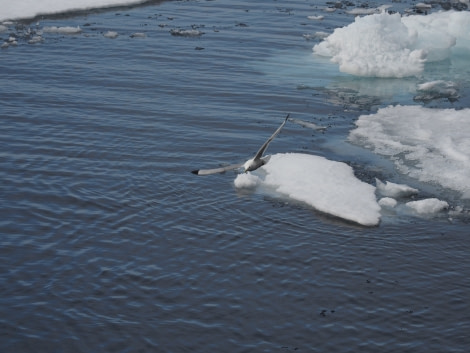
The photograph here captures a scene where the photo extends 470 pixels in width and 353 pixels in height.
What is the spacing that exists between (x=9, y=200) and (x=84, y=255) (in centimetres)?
426

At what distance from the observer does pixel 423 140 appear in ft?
84.0

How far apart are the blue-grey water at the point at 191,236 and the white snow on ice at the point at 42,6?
8791 millimetres

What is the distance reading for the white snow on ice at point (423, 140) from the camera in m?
23.0

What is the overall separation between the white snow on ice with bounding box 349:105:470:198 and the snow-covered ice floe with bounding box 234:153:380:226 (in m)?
2.28

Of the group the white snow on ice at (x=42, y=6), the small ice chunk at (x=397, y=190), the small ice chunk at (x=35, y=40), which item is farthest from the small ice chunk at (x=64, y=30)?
the small ice chunk at (x=397, y=190)

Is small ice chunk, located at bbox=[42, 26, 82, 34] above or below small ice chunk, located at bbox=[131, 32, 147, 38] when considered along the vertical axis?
above

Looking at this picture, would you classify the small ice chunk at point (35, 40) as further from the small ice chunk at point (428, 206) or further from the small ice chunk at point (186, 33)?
the small ice chunk at point (428, 206)

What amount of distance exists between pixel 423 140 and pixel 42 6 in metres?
26.4

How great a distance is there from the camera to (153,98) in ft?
100

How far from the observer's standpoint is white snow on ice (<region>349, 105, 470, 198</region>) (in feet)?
75.4

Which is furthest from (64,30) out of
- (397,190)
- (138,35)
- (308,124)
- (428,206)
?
(428,206)

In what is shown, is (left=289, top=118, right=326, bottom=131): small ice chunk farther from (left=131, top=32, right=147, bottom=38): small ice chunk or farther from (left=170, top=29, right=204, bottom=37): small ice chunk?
(left=131, top=32, right=147, bottom=38): small ice chunk

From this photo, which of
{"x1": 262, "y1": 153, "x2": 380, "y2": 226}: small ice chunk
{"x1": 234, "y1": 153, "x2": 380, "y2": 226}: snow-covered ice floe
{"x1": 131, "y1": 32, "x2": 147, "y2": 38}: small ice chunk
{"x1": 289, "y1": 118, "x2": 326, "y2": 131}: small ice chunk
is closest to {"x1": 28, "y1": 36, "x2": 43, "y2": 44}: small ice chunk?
{"x1": 131, "y1": 32, "x2": 147, "y2": 38}: small ice chunk

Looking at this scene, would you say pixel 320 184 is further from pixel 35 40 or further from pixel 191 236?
pixel 35 40
